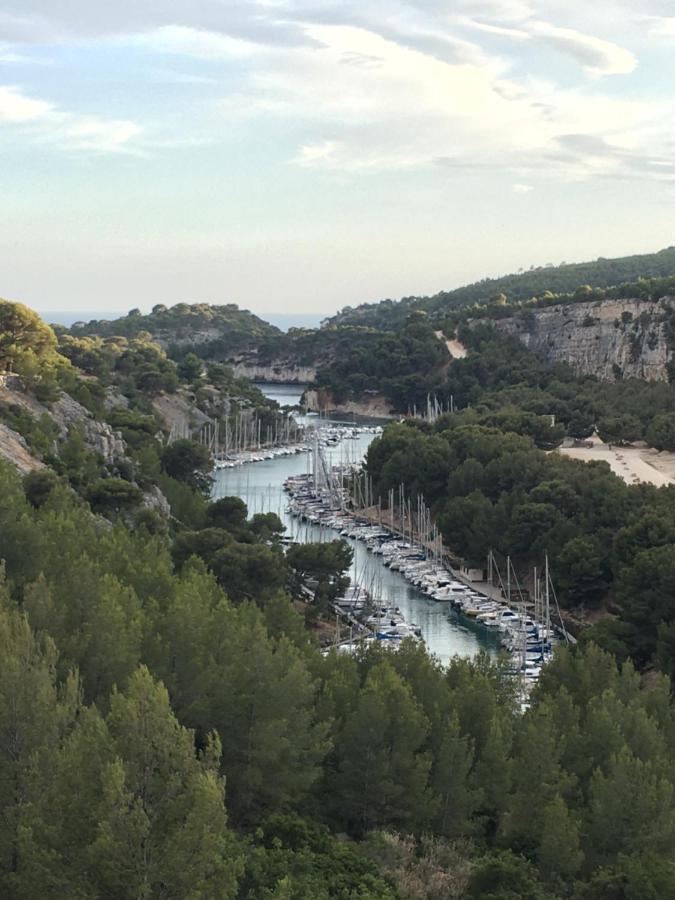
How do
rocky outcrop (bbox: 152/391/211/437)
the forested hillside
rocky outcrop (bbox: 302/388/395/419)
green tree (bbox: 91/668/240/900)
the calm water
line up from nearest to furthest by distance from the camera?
green tree (bbox: 91/668/240/900), the forested hillside, the calm water, rocky outcrop (bbox: 152/391/211/437), rocky outcrop (bbox: 302/388/395/419)

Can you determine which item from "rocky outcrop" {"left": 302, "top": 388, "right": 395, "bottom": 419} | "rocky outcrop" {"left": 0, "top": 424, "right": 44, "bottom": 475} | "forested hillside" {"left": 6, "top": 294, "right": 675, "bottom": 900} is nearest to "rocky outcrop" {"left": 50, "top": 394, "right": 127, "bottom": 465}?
"rocky outcrop" {"left": 0, "top": 424, "right": 44, "bottom": 475}

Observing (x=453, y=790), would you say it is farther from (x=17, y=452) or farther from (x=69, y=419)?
(x=69, y=419)

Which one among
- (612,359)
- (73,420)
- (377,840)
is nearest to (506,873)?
(377,840)

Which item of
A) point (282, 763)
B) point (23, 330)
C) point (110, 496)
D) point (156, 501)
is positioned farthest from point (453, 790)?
point (23, 330)

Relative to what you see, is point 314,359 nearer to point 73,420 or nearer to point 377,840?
point 73,420

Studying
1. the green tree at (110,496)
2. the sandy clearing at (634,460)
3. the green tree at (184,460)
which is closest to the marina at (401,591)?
the green tree at (184,460)

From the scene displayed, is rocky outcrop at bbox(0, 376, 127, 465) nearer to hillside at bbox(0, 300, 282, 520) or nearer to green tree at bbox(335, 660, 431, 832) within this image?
hillside at bbox(0, 300, 282, 520)
